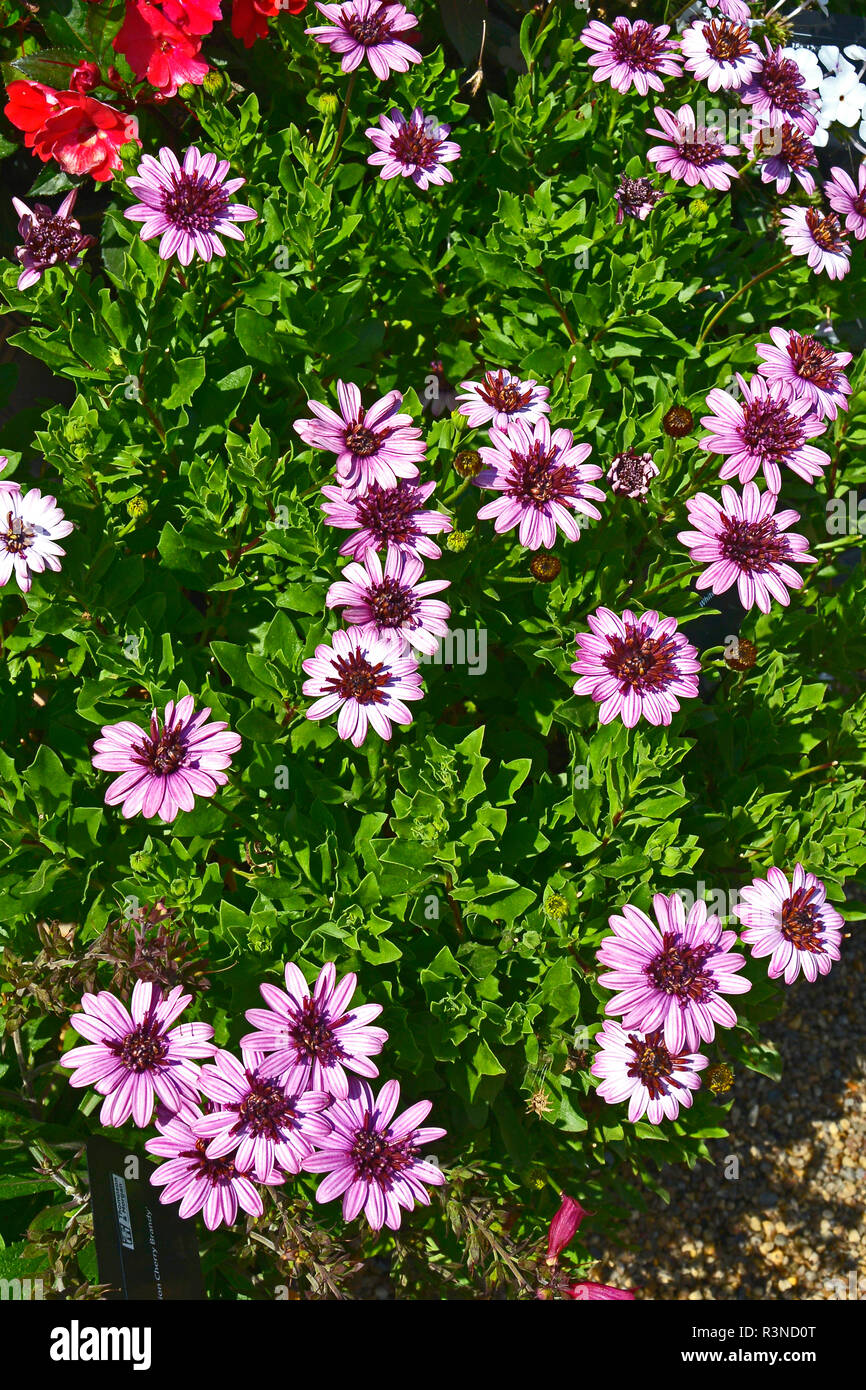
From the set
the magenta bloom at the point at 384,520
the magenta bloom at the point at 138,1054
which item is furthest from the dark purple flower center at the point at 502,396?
the magenta bloom at the point at 138,1054

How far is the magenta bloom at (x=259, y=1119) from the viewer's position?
1.73 metres

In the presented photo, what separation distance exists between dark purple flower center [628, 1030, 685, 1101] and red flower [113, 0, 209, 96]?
252cm

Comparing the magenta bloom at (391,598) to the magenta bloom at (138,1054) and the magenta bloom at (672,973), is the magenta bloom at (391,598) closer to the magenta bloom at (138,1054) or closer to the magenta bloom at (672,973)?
the magenta bloom at (672,973)

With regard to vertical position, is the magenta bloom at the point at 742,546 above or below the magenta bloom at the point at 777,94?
below

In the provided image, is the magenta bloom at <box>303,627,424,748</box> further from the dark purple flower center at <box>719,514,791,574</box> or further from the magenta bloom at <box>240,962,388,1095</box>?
the dark purple flower center at <box>719,514,791,574</box>

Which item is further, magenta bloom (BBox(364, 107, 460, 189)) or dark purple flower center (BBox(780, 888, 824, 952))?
magenta bloom (BBox(364, 107, 460, 189))

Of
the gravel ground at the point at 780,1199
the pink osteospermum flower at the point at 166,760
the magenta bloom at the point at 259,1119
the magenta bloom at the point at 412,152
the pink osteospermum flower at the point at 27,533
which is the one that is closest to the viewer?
the magenta bloom at the point at 259,1119

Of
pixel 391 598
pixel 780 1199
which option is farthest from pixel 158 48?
pixel 780 1199

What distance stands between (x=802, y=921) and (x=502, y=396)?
1.30 meters

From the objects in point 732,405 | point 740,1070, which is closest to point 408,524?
point 732,405

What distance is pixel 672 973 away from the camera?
1918mm

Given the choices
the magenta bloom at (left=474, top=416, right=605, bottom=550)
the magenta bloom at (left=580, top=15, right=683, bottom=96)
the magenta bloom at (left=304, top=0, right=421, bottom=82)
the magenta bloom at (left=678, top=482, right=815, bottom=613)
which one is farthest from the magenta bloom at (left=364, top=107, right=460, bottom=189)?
the magenta bloom at (left=678, top=482, right=815, bottom=613)

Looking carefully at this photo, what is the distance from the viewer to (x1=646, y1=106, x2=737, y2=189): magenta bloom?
2713mm

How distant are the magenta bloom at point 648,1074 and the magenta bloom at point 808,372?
4.30 feet
